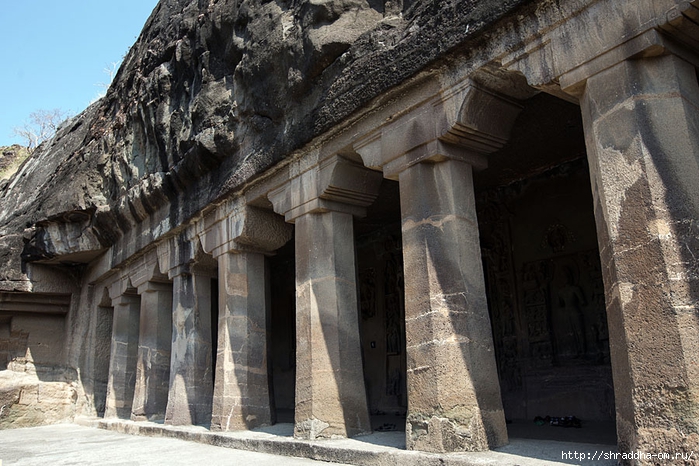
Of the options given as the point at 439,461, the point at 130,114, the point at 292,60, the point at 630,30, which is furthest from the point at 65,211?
the point at 630,30

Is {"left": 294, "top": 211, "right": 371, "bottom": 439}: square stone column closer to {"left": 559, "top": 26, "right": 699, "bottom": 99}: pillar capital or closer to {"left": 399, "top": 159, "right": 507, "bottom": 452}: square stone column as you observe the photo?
{"left": 399, "top": 159, "right": 507, "bottom": 452}: square stone column

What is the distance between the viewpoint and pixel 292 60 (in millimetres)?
6117

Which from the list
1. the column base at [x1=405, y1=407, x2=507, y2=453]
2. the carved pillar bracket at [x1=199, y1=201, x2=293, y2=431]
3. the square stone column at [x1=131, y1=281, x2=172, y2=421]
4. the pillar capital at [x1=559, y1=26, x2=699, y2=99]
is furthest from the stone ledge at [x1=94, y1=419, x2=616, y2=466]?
the square stone column at [x1=131, y1=281, x2=172, y2=421]

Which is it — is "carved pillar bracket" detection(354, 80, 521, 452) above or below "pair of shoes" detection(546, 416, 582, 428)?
above

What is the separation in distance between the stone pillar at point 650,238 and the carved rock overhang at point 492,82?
0.17 meters

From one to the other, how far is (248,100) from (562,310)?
4559mm

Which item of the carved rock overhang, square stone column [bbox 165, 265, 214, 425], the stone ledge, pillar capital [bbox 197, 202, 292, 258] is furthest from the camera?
square stone column [bbox 165, 265, 214, 425]

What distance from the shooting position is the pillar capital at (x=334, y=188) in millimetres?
6043

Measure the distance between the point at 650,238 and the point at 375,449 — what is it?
2.58 metres

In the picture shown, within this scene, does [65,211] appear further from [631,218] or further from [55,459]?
[631,218]

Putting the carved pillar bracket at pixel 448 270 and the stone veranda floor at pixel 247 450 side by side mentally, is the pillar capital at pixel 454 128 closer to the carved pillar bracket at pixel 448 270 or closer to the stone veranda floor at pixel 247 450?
the carved pillar bracket at pixel 448 270

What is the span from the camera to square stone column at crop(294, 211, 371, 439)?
5578 millimetres

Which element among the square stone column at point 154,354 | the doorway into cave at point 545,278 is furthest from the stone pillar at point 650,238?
the square stone column at point 154,354

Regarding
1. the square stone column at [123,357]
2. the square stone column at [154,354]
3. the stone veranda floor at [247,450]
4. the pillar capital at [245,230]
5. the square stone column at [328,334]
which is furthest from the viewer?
the square stone column at [123,357]
